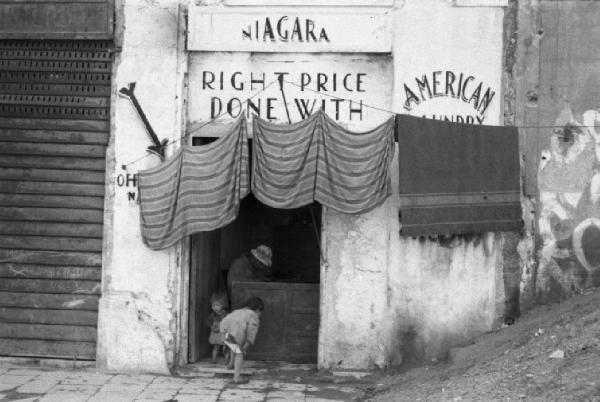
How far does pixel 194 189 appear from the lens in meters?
8.48

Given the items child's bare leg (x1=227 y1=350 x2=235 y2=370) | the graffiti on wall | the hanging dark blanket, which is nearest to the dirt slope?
the graffiti on wall

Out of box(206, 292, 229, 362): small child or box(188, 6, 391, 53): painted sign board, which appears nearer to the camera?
box(188, 6, 391, 53): painted sign board

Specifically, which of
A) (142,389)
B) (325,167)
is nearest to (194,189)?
(325,167)

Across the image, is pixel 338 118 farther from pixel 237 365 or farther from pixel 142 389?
pixel 142 389

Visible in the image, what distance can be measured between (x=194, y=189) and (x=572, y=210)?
3.86m

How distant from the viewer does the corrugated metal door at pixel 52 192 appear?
29.1ft

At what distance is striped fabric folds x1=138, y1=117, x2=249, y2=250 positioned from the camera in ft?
27.4

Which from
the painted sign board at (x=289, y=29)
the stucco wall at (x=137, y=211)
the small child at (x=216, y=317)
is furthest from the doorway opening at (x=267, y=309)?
the painted sign board at (x=289, y=29)

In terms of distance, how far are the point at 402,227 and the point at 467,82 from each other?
168cm

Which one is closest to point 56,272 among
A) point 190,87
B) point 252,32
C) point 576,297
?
point 190,87

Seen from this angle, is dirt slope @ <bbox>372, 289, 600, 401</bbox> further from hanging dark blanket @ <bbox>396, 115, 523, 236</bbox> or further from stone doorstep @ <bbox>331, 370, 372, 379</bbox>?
hanging dark blanket @ <bbox>396, 115, 523, 236</bbox>

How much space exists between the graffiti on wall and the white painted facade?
56cm

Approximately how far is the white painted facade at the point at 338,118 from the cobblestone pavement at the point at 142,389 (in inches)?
14.4

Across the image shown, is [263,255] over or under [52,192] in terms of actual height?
under
